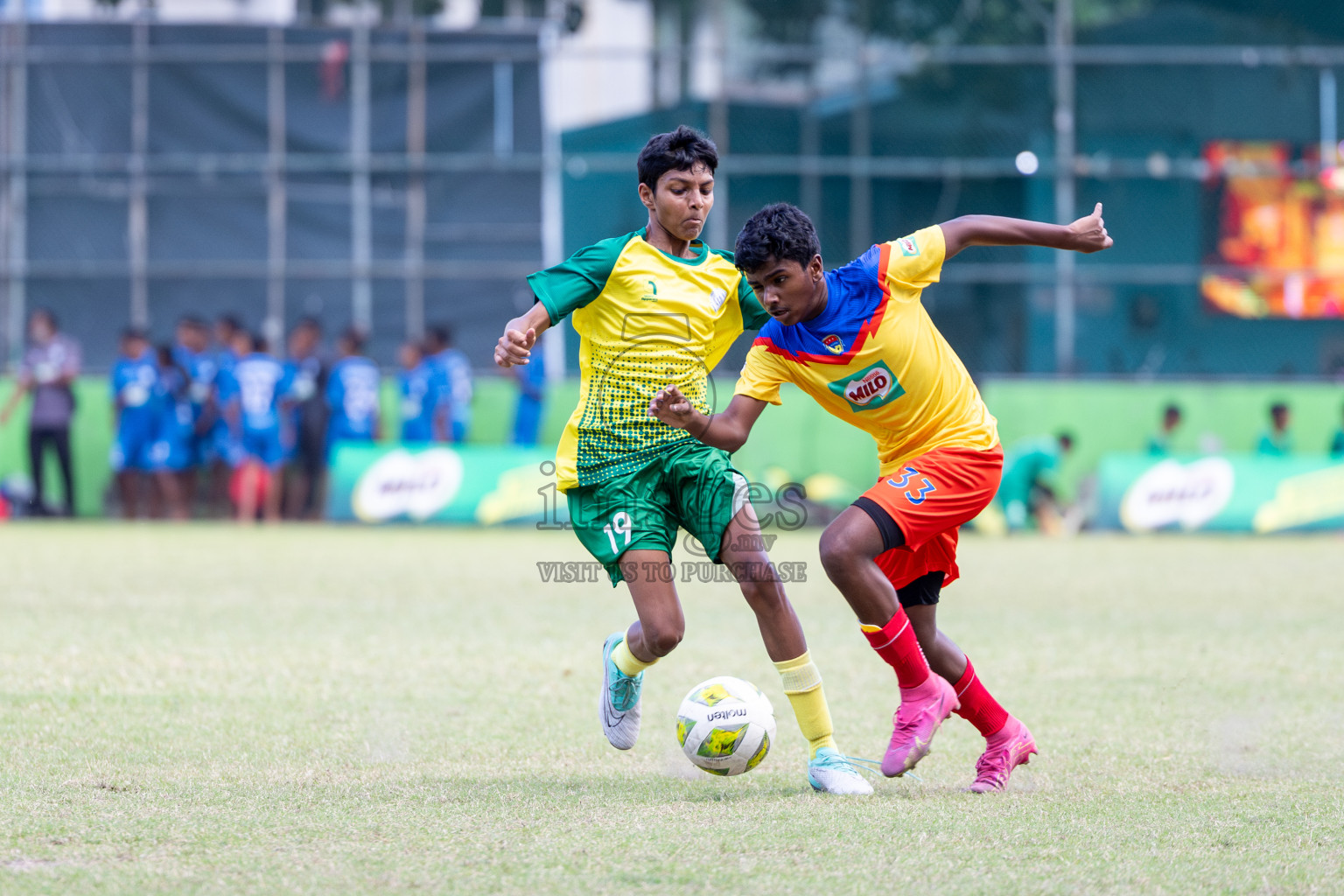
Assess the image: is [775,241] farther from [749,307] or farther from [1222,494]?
[1222,494]

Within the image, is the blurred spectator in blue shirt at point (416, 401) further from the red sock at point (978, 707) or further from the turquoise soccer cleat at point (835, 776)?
the turquoise soccer cleat at point (835, 776)

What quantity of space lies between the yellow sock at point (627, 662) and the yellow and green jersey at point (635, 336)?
579 mm

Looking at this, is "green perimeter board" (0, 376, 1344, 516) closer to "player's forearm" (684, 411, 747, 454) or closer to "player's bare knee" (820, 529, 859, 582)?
"player's forearm" (684, 411, 747, 454)

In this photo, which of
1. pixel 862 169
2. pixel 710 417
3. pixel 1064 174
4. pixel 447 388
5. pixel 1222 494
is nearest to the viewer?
pixel 710 417

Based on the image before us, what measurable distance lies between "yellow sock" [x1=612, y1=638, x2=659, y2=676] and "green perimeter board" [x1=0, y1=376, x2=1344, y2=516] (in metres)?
11.0

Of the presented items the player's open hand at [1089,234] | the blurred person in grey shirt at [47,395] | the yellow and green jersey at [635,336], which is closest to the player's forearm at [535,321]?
the yellow and green jersey at [635,336]

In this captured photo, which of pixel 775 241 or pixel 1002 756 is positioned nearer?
pixel 775 241

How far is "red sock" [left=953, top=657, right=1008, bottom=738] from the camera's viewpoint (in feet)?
16.1

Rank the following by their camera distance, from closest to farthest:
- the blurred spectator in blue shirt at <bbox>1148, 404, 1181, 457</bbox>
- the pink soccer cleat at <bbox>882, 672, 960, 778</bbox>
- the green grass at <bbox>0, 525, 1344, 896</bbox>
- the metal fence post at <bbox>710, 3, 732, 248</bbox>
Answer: the green grass at <bbox>0, 525, 1344, 896</bbox> → the pink soccer cleat at <bbox>882, 672, 960, 778</bbox> → the blurred spectator in blue shirt at <bbox>1148, 404, 1181, 457</bbox> → the metal fence post at <bbox>710, 3, 732, 248</bbox>

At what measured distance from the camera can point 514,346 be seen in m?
4.66

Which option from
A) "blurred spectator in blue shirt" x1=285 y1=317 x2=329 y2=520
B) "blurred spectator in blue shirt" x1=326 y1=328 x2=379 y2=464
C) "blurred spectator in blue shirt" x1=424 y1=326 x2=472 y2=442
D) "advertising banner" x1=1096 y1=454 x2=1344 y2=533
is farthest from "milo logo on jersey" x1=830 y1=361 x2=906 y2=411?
"blurred spectator in blue shirt" x1=285 y1=317 x2=329 y2=520

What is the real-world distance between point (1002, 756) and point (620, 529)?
1.41 metres

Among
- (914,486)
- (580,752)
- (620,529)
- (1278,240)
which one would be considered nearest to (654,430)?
(620,529)

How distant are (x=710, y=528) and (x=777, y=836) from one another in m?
1.24
